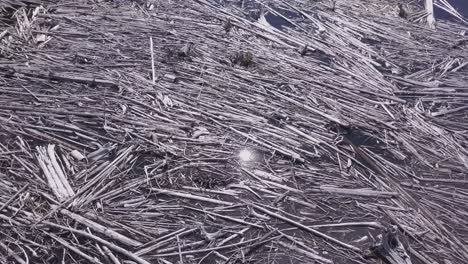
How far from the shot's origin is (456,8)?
712 centimetres

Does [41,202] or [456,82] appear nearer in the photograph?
[41,202]

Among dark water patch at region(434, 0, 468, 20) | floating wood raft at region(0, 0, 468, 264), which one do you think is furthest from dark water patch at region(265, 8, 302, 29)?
dark water patch at region(434, 0, 468, 20)

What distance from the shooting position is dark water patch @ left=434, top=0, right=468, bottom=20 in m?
7.00

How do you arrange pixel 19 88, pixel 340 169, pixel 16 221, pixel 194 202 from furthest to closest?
1. pixel 19 88
2. pixel 340 169
3. pixel 194 202
4. pixel 16 221

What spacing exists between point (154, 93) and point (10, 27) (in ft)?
6.72

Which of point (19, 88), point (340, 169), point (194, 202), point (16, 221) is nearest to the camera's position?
point (16, 221)

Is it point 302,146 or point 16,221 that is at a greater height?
point 302,146

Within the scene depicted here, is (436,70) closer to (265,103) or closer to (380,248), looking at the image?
(265,103)

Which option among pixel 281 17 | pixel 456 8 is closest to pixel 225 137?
pixel 281 17

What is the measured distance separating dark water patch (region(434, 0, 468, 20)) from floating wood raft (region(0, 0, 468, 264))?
2.13 ft

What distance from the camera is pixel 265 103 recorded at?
197 inches

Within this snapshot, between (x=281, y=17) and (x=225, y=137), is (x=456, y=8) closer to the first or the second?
(x=281, y=17)

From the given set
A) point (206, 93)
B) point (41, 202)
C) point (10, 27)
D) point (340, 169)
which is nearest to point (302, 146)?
point (340, 169)

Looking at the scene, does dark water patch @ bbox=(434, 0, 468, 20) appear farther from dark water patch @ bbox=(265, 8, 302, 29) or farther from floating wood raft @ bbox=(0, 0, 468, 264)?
dark water patch @ bbox=(265, 8, 302, 29)
